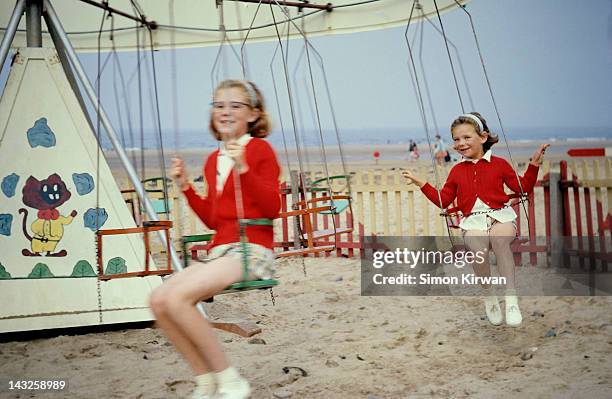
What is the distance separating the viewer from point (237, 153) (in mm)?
2178

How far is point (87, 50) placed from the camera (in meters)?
5.47

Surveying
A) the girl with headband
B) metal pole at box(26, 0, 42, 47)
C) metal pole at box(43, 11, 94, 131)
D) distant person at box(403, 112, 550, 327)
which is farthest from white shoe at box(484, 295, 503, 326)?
metal pole at box(26, 0, 42, 47)

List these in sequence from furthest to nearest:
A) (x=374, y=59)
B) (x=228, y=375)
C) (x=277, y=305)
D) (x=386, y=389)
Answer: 1. (x=374, y=59)
2. (x=277, y=305)
3. (x=386, y=389)
4. (x=228, y=375)

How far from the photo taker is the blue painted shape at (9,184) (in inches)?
158

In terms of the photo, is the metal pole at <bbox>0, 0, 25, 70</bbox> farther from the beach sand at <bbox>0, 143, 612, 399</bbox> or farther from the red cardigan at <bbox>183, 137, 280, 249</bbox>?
the red cardigan at <bbox>183, 137, 280, 249</bbox>

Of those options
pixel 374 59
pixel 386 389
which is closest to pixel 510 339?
pixel 386 389

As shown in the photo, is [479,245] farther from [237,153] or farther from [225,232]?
[237,153]

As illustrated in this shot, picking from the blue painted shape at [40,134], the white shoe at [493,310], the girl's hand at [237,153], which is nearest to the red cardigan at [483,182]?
the white shoe at [493,310]

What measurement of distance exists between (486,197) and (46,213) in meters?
2.55

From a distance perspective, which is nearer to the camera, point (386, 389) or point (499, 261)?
point (386, 389)

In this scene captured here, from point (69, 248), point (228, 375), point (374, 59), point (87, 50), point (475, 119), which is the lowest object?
point (228, 375)

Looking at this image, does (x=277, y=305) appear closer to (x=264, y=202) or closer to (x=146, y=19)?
(x=146, y=19)

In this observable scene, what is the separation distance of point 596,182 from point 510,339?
85.1 inches

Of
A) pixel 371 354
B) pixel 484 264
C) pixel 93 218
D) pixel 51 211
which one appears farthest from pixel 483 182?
pixel 51 211
